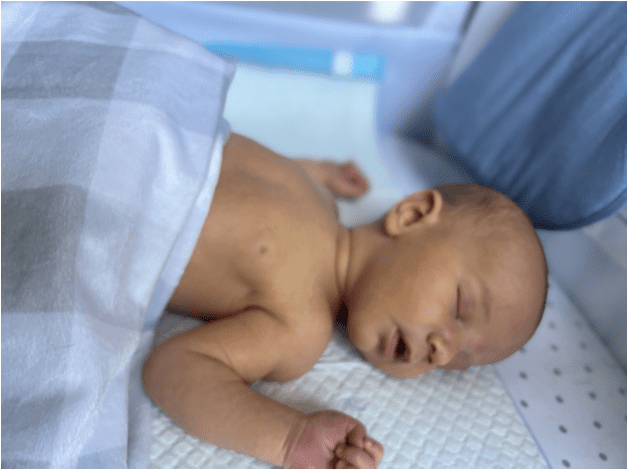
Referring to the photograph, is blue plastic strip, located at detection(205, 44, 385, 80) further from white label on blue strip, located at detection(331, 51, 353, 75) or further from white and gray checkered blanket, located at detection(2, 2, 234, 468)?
white and gray checkered blanket, located at detection(2, 2, 234, 468)

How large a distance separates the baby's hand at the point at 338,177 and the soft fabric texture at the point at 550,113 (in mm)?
251

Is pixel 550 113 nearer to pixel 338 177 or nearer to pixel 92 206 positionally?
pixel 338 177

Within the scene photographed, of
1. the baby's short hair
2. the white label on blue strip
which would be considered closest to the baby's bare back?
the baby's short hair

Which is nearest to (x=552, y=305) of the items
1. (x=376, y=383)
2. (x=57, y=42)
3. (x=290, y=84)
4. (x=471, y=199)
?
(x=471, y=199)

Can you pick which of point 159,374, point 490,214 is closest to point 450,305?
point 490,214

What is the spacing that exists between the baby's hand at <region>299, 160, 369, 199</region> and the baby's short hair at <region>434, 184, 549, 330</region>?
278 mm

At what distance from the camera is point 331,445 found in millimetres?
639

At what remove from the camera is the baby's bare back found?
77 cm

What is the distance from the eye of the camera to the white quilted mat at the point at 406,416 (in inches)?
26.5

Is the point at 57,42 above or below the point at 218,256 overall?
above

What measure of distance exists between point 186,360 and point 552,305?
723mm

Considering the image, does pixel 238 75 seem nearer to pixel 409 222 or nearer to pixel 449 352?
pixel 409 222

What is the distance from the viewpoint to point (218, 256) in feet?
2.56

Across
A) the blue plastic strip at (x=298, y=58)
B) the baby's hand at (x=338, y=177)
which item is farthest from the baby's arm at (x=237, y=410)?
the blue plastic strip at (x=298, y=58)
